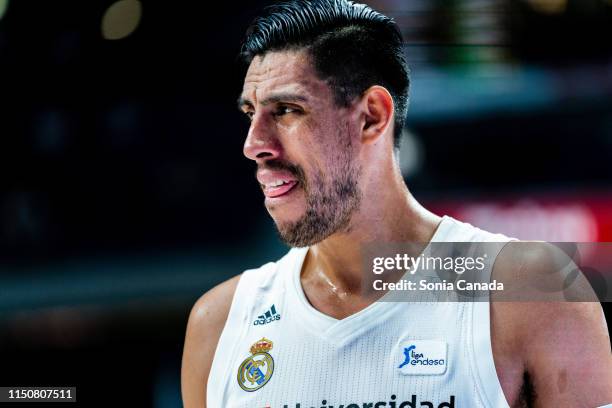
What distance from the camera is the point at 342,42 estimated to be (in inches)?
56.7

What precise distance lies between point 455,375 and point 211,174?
1771 millimetres

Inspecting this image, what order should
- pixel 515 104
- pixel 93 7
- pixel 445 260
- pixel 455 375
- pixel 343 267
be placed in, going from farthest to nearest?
pixel 93 7
pixel 515 104
pixel 343 267
pixel 445 260
pixel 455 375

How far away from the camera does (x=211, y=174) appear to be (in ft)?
9.43

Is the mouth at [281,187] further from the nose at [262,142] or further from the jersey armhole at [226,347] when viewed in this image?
the jersey armhole at [226,347]

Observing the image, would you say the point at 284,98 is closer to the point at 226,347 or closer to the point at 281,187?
the point at 281,187

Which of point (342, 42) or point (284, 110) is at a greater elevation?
point (342, 42)

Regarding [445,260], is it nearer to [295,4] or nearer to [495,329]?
[495,329]

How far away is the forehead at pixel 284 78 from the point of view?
1.40m

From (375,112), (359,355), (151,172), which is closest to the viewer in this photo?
(359,355)

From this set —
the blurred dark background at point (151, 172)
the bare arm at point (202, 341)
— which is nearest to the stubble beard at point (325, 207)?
the bare arm at point (202, 341)

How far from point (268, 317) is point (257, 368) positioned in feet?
0.37

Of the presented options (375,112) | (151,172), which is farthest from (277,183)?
(151,172)

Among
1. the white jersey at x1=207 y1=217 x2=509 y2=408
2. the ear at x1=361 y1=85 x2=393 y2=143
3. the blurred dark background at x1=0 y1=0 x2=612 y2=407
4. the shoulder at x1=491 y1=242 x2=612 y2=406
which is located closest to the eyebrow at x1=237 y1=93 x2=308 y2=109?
the ear at x1=361 y1=85 x2=393 y2=143

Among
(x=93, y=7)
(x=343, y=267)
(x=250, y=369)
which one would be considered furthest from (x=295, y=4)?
(x=93, y=7)
